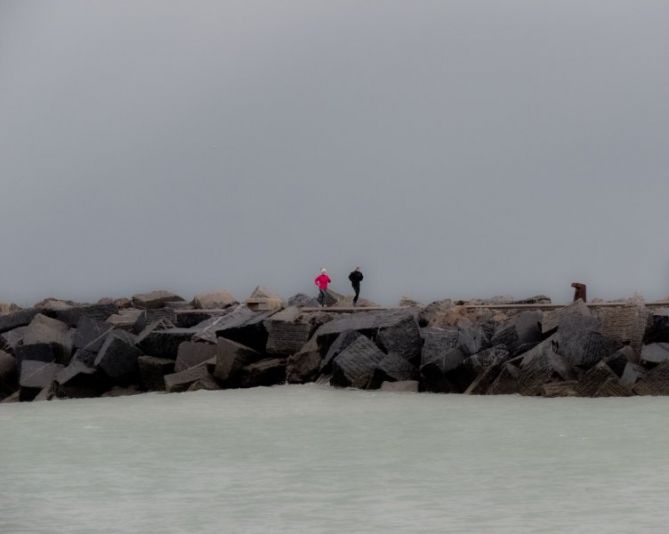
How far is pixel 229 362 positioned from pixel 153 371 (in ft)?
5.05

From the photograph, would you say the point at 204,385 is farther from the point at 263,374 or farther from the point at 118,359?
the point at 118,359

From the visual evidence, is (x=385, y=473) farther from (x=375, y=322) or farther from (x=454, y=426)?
(x=375, y=322)

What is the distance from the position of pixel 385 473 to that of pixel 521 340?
369 inches

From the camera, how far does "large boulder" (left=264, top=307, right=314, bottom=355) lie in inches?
907

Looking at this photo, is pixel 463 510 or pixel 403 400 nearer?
pixel 463 510

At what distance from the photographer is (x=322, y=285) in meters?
30.0

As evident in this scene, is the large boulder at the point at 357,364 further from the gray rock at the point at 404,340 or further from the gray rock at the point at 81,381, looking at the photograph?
the gray rock at the point at 81,381

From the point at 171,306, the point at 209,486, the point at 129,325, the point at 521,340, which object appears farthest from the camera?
the point at 171,306

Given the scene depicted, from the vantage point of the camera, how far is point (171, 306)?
27.1 meters

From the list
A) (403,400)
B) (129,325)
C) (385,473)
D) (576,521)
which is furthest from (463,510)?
(129,325)

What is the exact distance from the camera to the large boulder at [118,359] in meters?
23.1

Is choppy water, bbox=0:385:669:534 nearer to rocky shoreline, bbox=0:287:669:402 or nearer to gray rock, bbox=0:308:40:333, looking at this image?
rocky shoreline, bbox=0:287:669:402

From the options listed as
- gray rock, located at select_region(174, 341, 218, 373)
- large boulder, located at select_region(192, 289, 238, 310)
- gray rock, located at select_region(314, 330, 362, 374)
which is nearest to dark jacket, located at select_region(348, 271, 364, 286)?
large boulder, located at select_region(192, 289, 238, 310)

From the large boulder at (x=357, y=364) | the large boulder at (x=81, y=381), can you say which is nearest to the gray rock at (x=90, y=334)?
the large boulder at (x=81, y=381)
